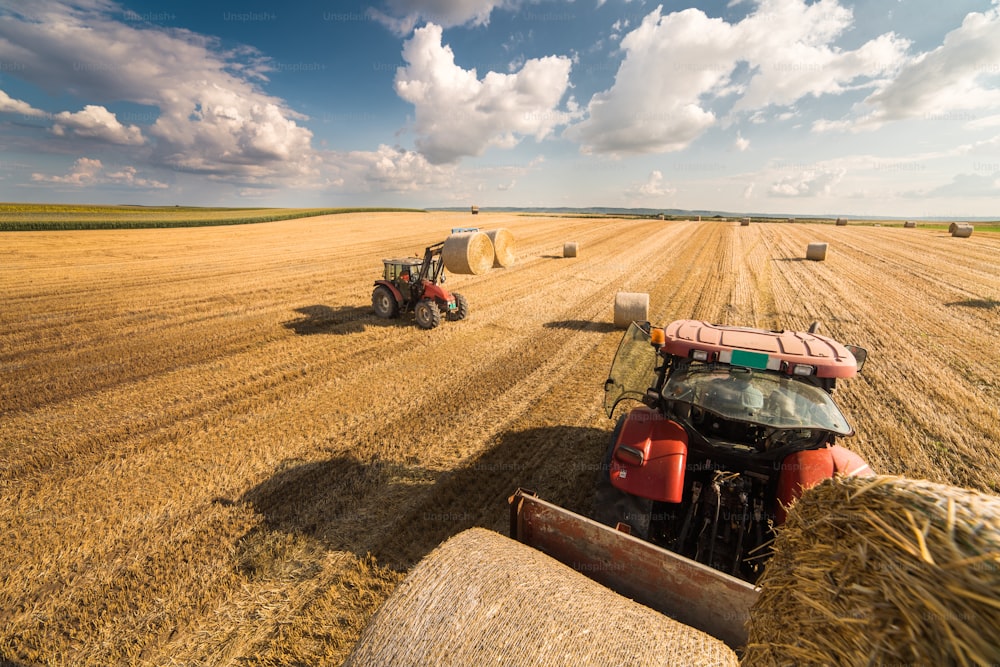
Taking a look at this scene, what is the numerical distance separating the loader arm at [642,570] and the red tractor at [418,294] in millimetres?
7292

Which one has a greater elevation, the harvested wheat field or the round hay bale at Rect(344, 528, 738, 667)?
the round hay bale at Rect(344, 528, 738, 667)

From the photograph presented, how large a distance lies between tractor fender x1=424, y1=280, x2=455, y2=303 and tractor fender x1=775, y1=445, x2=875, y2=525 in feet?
25.4

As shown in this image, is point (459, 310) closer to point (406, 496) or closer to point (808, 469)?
point (406, 496)

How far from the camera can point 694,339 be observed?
130 inches

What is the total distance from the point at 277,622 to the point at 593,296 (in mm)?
11547

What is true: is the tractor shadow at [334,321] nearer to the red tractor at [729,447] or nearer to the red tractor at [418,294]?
the red tractor at [418,294]

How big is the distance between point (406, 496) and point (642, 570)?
2714mm

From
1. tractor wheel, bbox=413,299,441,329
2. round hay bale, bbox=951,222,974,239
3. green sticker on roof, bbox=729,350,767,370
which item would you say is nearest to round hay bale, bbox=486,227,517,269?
tractor wheel, bbox=413,299,441,329

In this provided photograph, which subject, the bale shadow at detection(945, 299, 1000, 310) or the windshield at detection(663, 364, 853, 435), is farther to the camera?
the bale shadow at detection(945, 299, 1000, 310)

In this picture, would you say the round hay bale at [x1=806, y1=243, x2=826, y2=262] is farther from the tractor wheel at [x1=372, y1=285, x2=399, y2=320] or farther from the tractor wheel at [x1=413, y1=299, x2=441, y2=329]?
the tractor wheel at [x1=372, y1=285, x2=399, y2=320]

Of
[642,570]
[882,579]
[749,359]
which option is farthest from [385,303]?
[882,579]

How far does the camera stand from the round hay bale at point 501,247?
12.6m

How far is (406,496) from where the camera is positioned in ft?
14.0

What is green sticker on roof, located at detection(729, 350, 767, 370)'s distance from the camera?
2961 mm
